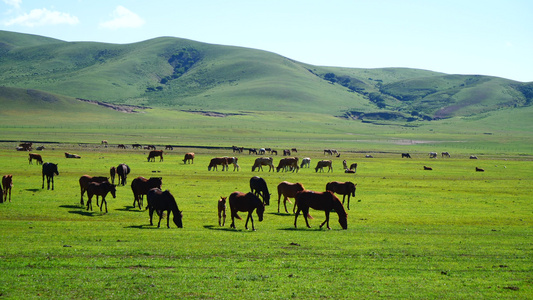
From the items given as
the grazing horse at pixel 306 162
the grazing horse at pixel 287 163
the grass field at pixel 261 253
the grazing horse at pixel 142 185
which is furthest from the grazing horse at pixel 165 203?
the grazing horse at pixel 306 162

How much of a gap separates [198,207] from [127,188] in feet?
28.9

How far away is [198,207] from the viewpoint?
25312mm

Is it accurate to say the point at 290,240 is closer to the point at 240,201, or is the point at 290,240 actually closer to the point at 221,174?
the point at 240,201

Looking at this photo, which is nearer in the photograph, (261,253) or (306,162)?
(261,253)

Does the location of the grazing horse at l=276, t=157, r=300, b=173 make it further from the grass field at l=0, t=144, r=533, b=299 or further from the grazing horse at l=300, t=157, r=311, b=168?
the grass field at l=0, t=144, r=533, b=299

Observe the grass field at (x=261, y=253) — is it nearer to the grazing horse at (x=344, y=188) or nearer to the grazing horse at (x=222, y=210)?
the grazing horse at (x=222, y=210)

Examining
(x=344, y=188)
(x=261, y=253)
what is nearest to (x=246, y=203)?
(x=261, y=253)

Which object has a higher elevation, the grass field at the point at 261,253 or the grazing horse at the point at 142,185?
the grazing horse at the point at 142,185

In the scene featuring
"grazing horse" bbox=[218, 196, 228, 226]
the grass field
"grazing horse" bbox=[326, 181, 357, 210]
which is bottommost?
the grass field

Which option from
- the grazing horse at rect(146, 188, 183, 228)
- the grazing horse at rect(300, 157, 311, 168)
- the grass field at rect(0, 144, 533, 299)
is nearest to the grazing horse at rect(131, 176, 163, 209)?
the grass field at rect(0, 144, 533, 299)

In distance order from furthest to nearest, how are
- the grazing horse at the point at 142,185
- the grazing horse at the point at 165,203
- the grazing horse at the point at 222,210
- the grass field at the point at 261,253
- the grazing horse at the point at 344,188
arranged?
the grazing horse at the point at 344,188 < the grazing horse at the point at 142,185 < the grazing horse at the point at 222,210 < the grazing horse at the point at 165,203 < the grass field at the point at 261,253

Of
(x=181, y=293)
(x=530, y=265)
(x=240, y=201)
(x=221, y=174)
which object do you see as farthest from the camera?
(x=221, y=174)

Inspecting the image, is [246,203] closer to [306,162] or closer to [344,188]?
[344,188]

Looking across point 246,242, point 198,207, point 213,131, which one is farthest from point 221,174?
point 213,131
